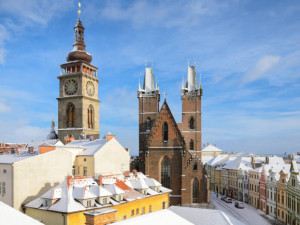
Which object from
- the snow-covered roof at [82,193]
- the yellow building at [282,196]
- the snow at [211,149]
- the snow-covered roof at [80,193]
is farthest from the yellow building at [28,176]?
the snow at [211,149]

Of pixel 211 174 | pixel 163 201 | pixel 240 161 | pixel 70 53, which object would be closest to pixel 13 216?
pixel 163 201

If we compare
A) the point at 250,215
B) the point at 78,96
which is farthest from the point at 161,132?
the point at 250,215

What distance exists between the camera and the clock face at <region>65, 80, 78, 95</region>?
227 feet

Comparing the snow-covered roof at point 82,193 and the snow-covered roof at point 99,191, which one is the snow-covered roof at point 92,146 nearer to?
the snow-covered roof at point 99,191

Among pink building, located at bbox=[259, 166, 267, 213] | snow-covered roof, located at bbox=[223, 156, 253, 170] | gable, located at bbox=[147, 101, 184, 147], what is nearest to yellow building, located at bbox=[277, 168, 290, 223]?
pink building, located at bbox=[259, 166, 267, 213]

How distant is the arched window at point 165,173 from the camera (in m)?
57.9

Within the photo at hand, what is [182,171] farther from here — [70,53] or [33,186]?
[70,53]

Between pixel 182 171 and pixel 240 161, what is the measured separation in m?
31.4

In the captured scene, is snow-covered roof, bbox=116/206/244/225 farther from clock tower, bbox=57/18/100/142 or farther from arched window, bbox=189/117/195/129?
arched window, bbox=189/117/195/129

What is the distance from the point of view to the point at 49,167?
37.5 metres

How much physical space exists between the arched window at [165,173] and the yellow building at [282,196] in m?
21.7

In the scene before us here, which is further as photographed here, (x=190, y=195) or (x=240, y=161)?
(x=240, y=161)

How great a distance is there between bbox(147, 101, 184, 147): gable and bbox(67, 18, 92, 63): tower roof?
2523 centimetres

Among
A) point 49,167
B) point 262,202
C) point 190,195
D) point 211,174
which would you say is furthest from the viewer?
point 211,174
